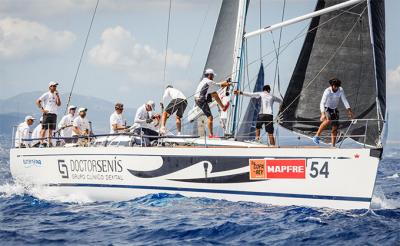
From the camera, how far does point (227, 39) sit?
1788 centimetres

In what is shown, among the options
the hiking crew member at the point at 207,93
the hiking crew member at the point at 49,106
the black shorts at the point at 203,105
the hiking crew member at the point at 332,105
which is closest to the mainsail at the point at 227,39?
the hiking crew member at the point at 207,93

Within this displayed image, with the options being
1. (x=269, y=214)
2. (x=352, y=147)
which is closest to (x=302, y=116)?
(x=352, y=147)

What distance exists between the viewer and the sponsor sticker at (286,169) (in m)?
14.5

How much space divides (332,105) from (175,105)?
431cm

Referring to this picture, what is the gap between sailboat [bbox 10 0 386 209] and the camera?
14.4 metres

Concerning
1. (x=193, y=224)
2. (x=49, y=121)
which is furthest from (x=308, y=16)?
(x=49, y=121)

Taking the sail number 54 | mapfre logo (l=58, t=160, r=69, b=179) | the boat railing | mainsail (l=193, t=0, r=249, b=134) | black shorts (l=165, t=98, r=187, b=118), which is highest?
mainsail (l=193, t=0, r=249, b=134)

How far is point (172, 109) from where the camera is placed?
1786 cm

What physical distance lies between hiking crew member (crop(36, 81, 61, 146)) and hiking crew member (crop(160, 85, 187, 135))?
3567 millimetres

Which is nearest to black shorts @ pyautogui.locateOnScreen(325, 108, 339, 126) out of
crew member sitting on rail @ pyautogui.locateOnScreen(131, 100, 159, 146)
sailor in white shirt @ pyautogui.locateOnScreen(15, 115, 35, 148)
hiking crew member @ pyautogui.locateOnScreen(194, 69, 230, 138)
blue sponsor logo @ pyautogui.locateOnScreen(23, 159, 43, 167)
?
hiking crew member @ pyautogui.locateOnScreen(194, 69, 230, 138)

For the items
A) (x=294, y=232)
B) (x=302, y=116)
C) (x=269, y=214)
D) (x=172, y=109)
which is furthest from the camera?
(x=172, y=109)

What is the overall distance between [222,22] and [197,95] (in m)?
2.19

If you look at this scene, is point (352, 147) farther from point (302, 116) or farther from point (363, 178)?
point (302, 116)

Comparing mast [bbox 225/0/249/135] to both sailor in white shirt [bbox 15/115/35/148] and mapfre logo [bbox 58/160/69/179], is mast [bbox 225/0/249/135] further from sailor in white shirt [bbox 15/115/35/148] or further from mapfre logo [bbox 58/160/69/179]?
sailor in white shirt [bbox 15/115/35/148]
